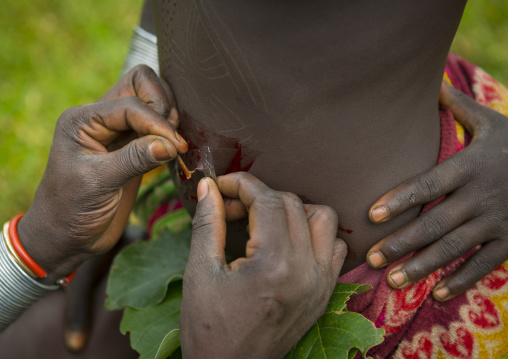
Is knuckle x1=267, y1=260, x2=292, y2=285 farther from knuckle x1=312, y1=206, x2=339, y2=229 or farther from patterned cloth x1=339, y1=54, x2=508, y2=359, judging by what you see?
patterned cloth x1=339, y1=54, x2=508, y2=359

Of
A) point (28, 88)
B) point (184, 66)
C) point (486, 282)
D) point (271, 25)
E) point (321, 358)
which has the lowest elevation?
point (28, 88)

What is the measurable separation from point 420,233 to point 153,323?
0.82 m

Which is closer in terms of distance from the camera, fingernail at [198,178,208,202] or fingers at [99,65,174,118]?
fingernail at [198,178,208,202]

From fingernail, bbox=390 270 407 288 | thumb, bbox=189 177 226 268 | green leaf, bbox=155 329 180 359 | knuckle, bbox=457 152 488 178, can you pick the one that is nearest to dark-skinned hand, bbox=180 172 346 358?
thumb, bbox=189 177 226 268

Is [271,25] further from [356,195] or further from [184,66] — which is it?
[356,195]

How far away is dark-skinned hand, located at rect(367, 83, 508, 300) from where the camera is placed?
1223 mm

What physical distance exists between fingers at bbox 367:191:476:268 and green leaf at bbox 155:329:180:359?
0.54m

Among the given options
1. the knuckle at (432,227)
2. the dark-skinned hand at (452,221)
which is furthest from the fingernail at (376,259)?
the knuckle at (432,227)

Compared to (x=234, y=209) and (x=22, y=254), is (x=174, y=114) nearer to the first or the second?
(x=234, y=209)

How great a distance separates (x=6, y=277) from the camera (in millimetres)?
1415

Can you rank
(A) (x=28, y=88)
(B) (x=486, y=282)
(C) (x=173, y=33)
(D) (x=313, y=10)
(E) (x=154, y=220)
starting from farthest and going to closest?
(A) (x=28, y=88) < (E) (x=154, y=220) < (B) (x=486, y=282) < (C) (x=173, y=33) < (D) (x=313, y=10)

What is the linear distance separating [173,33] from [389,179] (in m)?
0.68

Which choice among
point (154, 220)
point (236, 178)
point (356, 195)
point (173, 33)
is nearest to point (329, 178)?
point (356, 195)

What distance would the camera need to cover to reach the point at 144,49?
1.95 meters
